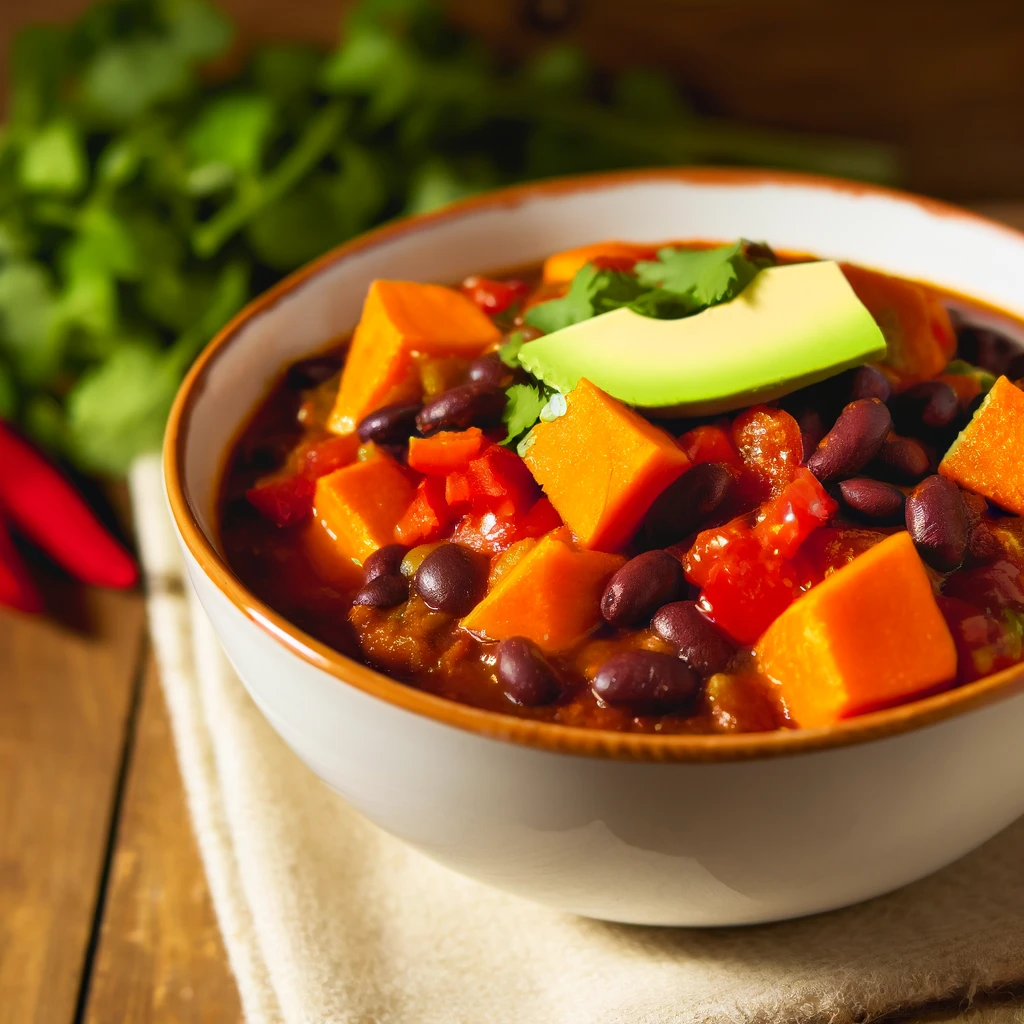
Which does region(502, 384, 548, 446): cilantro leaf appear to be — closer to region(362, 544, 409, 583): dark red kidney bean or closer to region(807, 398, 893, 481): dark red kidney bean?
region(362, 544, 409, 583): dark red kidney bean

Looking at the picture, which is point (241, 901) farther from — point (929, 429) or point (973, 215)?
point (973, 215)

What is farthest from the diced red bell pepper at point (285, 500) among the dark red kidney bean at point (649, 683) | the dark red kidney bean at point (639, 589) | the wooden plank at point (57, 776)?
the wooden plank at point (57, 776)

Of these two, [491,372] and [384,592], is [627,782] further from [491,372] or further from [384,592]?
[491,372]

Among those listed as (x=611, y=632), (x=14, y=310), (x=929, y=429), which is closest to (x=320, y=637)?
(x=611, y=632)

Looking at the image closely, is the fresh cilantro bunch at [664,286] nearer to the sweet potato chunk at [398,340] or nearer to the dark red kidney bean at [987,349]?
the sweet potato chunk at [398,340]

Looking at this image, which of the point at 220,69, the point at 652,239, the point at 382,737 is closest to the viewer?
the point at 382,737

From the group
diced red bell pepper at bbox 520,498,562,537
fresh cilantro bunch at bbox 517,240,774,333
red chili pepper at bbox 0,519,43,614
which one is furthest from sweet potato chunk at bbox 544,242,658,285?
red chili pepper at bbox 0,519,43,614
